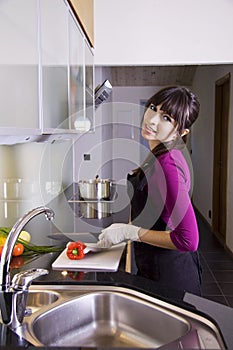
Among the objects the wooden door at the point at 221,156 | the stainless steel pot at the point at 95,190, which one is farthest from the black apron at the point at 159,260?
the wooden door at the point at 221,156

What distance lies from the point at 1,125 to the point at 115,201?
6.65 ft

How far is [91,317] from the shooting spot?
133cm

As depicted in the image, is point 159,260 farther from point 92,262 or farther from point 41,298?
point 41,298

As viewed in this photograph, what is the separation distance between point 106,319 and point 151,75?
5.85 metres

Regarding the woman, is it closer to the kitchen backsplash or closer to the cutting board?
the cutting board

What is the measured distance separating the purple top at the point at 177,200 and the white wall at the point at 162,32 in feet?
5.54

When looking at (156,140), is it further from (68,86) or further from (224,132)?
(224,132)

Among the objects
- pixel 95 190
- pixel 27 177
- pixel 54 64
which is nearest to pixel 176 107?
pixel 54 64

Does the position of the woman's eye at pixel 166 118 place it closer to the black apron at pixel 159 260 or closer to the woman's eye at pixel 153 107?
the woman's eye at pixel 153 107

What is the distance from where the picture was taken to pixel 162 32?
9.98ft

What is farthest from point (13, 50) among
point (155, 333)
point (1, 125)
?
point (155, 333)

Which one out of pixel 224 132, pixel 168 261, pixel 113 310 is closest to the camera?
pixel 113 310

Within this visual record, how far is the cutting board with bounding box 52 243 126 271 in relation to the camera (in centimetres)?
155

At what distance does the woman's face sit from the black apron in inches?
5.5
